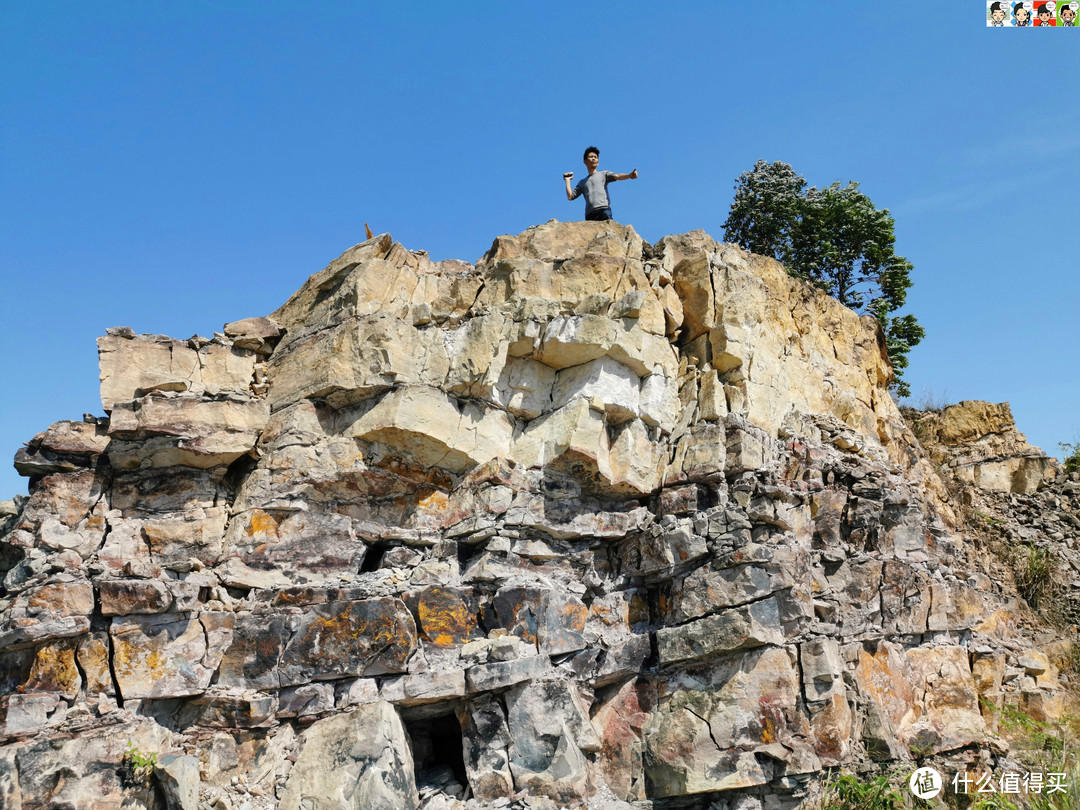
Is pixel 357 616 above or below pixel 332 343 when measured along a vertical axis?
below

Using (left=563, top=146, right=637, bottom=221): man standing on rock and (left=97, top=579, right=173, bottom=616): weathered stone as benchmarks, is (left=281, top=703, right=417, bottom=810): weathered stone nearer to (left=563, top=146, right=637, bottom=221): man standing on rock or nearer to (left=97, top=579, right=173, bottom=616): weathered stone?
(left=97, top=579, right=173, bottom=616): weathered stone

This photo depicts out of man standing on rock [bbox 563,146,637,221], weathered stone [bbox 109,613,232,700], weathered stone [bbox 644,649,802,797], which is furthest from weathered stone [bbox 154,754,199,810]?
man standing on rock [bbox 563,146,637,221]

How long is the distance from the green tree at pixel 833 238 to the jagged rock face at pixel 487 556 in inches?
238

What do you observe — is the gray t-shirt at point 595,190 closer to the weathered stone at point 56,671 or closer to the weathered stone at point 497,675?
the weathered stone at point 497,675

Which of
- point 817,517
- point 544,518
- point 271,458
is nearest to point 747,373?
point 817,517

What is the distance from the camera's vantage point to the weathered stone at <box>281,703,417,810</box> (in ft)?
22.7

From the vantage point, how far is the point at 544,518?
870cm

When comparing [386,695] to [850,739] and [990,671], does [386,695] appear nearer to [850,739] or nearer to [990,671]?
[850,739]

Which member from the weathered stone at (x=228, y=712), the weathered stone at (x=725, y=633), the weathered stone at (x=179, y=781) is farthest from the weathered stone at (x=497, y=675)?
the weathered stone at (x=179, y=781)

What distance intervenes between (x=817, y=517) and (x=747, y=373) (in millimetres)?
1809

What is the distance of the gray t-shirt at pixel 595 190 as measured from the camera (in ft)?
35.2

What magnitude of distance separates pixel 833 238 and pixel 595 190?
6947 millimetres

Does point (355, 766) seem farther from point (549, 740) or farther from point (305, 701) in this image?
point (549, 740)

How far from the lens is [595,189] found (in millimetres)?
10805
